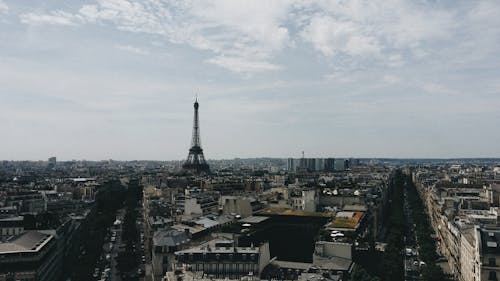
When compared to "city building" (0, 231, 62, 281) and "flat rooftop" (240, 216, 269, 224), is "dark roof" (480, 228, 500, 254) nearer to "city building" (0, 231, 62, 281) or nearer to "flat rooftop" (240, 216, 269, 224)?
"flat rooftop" (240, 216, 269, 224)

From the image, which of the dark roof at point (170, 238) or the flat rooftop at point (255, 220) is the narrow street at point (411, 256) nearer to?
the flat rooftop at point (255, 220)

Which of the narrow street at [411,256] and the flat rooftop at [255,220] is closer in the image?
the flat rooftop at [255,220]

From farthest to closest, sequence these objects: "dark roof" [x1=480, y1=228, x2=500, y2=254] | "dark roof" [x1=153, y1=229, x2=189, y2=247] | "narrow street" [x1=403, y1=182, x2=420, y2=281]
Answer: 1. "narrow street" [x1=403, y1=182, x2=420, y2=281]
2. "dark roof" [x1=153, y1=229, x2=189, y2=247]
3. "dark roof" [x1=480, y1=228, x2=500, y2=254]

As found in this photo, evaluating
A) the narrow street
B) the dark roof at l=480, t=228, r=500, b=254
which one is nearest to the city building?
the narrow street

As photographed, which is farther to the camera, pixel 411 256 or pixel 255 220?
pixel 411 256

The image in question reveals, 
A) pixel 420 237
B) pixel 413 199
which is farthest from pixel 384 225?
pixel 413 199

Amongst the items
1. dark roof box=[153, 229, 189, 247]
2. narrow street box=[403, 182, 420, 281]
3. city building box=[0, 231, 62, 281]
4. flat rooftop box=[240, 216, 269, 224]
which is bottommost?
narrow street box=[403, 182, 420, 281]

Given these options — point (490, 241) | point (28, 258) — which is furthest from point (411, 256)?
point (28, 258)

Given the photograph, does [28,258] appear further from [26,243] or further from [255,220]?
[255,220]

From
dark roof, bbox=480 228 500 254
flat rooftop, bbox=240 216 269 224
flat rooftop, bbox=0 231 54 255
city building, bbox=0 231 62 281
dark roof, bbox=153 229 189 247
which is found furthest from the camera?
flat rooftop, bbox=240 216 269 224

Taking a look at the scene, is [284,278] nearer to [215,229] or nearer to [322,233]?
[322,233]

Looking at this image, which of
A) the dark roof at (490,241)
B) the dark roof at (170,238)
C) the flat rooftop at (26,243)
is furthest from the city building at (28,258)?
the dark roof at (490,241)
